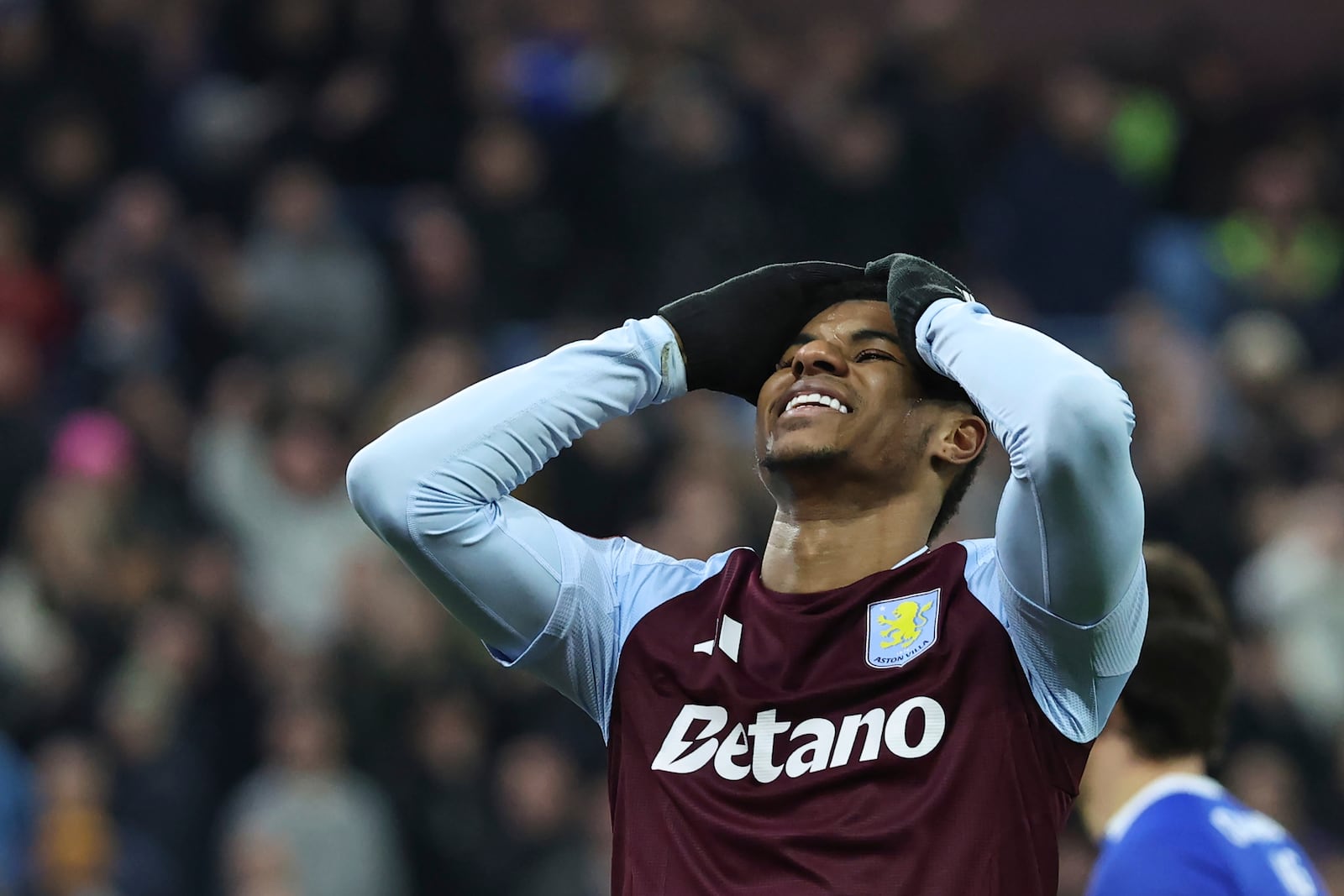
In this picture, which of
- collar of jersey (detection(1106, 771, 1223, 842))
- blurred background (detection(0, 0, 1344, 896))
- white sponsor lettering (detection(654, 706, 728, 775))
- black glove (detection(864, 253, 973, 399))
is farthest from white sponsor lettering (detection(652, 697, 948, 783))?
blurred background (detection(0, 0, 1344, 896))

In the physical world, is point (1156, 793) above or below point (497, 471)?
below

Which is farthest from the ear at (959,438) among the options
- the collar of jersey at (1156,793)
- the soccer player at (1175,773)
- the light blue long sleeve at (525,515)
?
the collar of jersey at (1156,793)

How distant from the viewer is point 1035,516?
2691mm

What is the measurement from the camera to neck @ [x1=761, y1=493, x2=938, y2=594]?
3.13 meters

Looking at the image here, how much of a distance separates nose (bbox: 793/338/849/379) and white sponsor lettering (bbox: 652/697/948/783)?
58cm

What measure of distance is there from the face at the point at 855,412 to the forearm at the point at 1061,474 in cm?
33

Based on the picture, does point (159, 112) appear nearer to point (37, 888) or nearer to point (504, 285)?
point (504, 285)

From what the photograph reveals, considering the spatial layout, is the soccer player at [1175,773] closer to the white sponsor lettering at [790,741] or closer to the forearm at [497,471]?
the white sponsor lettering at [790,741]

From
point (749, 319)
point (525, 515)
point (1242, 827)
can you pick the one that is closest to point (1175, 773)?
point (1242, 827)

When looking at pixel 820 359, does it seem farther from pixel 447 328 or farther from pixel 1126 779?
pixel 447 328

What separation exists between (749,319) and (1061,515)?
0.78 m

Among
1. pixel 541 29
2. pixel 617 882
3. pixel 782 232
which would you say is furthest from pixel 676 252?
pixel 617 882

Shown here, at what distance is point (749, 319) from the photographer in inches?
128

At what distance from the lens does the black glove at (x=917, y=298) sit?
3.02 metres
